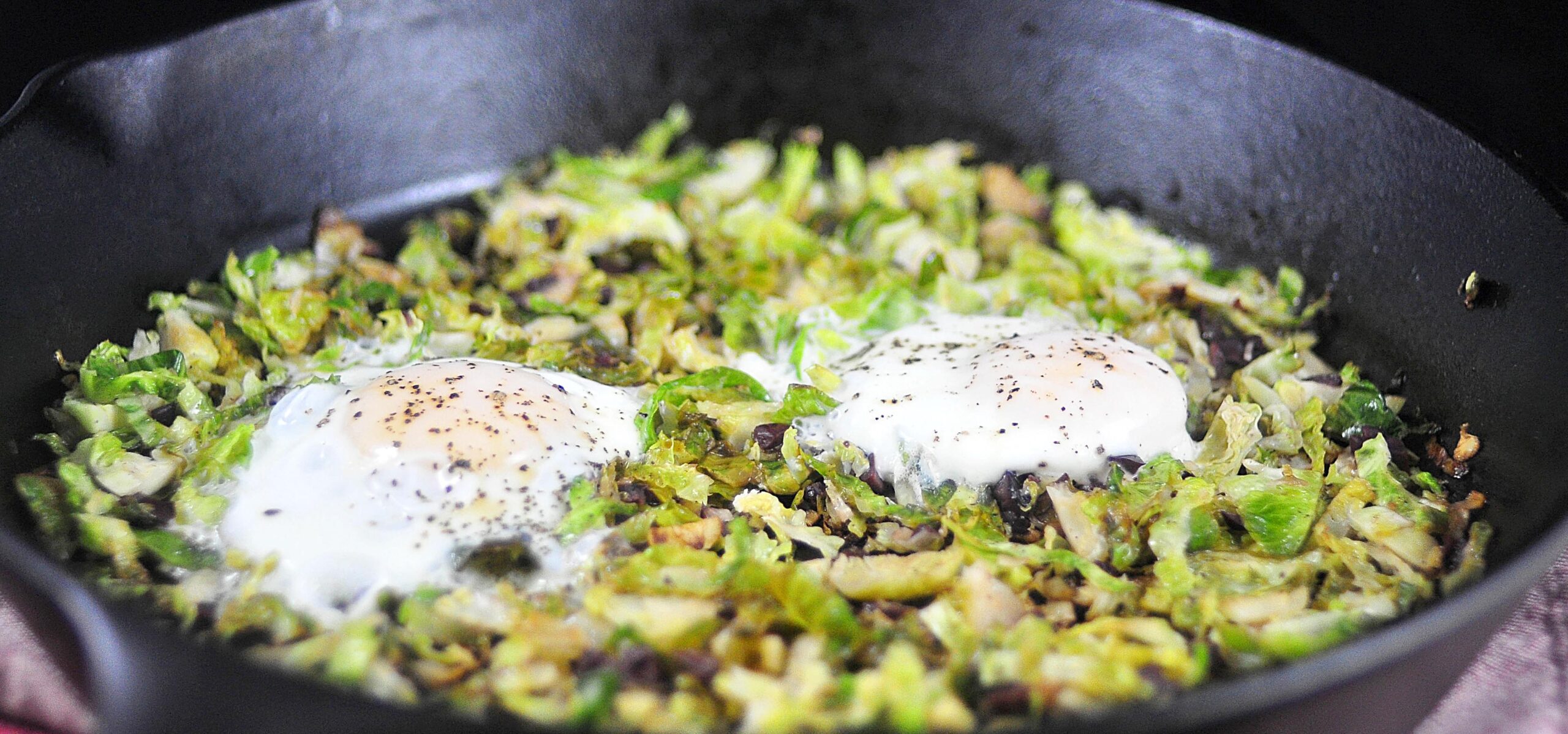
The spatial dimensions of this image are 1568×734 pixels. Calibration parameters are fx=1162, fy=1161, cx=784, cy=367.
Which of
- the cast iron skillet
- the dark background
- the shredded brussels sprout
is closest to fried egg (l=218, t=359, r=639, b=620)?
the shredded brussels sprout

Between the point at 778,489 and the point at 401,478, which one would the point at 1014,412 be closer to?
the point at 778,489

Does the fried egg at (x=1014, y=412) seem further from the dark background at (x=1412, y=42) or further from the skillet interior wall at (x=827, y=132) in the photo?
the dark background at (x=1412, y=42)

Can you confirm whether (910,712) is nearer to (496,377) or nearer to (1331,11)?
(496,377)

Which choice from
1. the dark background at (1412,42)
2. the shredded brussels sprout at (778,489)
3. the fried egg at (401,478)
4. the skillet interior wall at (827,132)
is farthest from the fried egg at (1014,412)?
the dark background at (1412,42)

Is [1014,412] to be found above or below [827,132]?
below

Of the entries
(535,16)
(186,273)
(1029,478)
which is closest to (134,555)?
(186,273)

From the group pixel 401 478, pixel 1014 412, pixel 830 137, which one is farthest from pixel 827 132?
pixel 401 478

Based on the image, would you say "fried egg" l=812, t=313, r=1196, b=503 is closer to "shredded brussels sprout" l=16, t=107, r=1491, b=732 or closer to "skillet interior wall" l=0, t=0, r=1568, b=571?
"shredded brussels sprout" l=16, t=107, r=1491, b=732
